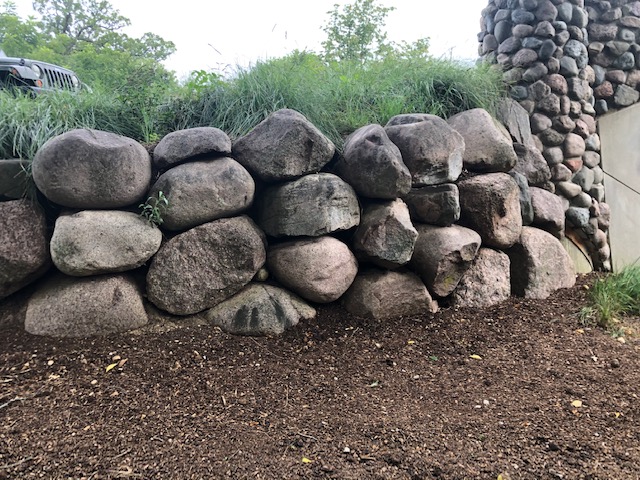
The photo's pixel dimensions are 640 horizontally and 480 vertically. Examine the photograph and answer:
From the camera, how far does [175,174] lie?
2.62m

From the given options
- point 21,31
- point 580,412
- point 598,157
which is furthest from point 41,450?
point 21,31

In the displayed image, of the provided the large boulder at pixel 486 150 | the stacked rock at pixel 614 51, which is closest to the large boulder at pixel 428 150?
the large boulder at pixel 486 150

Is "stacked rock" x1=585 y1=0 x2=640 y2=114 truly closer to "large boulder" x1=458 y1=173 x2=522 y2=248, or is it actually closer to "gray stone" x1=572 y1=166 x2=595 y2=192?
"gray stone" x1=572 y1=166 x2=595 y2=192

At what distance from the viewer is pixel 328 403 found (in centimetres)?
212

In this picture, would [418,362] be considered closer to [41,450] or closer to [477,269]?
[477,269]

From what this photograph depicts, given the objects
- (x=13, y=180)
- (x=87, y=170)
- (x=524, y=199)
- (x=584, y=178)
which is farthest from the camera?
(x=584, y=178)

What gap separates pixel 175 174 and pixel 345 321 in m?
1.31

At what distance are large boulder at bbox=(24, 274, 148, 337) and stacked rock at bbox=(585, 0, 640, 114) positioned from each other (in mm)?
4560

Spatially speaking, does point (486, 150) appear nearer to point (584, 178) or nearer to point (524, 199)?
point (524, 199)

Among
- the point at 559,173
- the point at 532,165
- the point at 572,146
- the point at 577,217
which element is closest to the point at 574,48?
the point at 572,146

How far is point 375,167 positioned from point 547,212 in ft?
5.62

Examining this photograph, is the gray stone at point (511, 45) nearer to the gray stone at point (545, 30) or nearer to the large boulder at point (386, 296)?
Result: the gray stone at point (545, 30)

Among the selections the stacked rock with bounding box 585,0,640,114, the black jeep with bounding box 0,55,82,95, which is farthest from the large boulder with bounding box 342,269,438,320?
the stacked rock with bounding box 585,0,640,114

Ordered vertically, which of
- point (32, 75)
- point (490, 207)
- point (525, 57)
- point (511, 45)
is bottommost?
point (490, 207)
